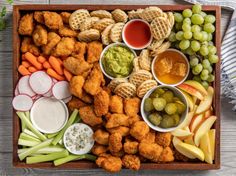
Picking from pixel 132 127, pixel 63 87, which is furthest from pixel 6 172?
pixel 132 127

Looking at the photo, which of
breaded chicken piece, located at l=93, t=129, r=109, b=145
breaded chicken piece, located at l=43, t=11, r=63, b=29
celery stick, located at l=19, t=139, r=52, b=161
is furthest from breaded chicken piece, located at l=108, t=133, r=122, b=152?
breaded chicken piece, located at l=43, t=11, r=63, b=29

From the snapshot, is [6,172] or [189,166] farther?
[6,172]

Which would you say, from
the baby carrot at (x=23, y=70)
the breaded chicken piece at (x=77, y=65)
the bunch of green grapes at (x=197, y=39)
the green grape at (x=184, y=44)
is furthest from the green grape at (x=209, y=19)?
the baby carrot at (x=23, y=70)

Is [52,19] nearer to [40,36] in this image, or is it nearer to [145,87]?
[40,36]

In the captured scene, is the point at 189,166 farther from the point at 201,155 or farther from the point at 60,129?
the point at 60,129

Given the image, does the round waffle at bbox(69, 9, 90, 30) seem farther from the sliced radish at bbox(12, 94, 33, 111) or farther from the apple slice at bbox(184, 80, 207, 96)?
the apple slice at bbox(184, 80, 207, 96)
